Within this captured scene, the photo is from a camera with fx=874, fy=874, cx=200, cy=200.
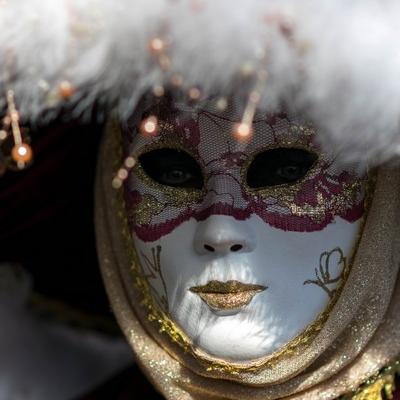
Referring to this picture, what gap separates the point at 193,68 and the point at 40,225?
1.87 feet

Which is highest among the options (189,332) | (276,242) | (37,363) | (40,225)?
(276,242)

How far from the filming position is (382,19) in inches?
25.5

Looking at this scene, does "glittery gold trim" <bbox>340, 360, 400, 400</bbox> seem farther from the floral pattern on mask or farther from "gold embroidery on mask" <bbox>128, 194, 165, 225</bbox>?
"gold embroidery on mask" <bbox>128, 194, 165, 225</bbox>

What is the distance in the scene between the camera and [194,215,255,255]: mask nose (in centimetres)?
87

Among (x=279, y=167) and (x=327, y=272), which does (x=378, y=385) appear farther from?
(x=279, y=167)

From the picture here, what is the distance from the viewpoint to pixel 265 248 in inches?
34.9

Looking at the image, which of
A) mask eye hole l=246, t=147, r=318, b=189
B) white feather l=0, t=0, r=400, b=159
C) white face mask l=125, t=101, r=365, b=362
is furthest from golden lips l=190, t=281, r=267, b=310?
white feather l=0, t=0, r=400, b=159

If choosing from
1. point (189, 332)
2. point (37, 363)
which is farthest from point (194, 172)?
point (37, 363)

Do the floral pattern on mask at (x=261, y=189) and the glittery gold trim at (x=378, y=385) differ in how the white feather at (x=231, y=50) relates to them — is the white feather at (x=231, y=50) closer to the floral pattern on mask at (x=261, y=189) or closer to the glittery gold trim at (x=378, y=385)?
the floral pattern on mask at (x=261, y=189)

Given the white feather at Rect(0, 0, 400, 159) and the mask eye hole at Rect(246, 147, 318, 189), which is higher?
the white feather at Rect(0, 0, 400, 159)

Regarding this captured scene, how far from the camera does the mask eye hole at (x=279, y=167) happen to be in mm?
886

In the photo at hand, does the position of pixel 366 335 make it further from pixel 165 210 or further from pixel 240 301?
pixel 165 210

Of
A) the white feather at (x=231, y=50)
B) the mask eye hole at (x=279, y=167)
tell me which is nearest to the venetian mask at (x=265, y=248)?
the mask eye hole at (x=279, y=167)

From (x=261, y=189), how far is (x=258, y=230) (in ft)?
0.14
